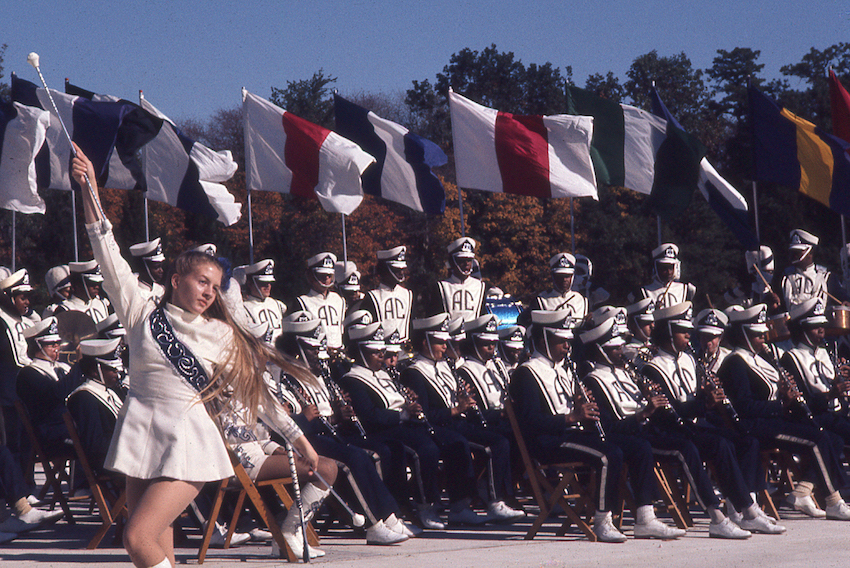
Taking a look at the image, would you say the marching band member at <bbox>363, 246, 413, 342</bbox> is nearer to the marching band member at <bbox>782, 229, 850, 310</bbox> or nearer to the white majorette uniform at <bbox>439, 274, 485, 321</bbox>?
the white majorette uniform at <bbox>439, 274, 485, 321</bbox>

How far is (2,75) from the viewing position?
37969 mm

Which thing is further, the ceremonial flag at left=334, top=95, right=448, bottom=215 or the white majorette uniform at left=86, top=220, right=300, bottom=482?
the ceremonial flag at left=334, top=95, right=448, bottom=215

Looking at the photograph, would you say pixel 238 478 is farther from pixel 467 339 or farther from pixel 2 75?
pixel 2 75

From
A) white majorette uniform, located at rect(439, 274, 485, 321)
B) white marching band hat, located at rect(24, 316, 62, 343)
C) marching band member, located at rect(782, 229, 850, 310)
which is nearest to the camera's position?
white marching band hat, located at rect(24, 316, 62, 343)

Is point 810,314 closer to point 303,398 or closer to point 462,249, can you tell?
point 462,249

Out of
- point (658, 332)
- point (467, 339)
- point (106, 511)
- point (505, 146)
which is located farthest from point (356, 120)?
point (106, 511)

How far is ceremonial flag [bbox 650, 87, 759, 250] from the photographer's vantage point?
13327mm

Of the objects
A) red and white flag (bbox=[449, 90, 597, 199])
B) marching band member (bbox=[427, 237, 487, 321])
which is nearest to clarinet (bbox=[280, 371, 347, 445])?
marching band member (bbox=[427, 237, 487, 321])

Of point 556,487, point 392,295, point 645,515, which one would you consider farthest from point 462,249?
point 645,515

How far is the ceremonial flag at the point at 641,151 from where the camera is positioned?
551 inches

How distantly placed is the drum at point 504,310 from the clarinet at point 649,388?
4018 millimetres

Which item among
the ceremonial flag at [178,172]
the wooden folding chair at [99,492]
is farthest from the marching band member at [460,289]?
the wooden folding chair at [99,492]

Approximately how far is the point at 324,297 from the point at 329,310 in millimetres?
184

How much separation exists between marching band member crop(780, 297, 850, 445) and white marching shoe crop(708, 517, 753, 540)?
2.13m
